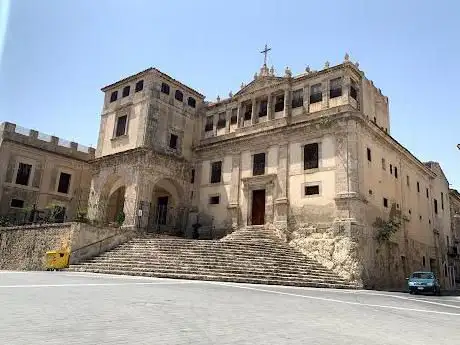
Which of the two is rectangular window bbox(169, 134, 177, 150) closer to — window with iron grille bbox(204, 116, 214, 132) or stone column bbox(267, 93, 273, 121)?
window with iron grille bbox(204, 116, 214, 132)

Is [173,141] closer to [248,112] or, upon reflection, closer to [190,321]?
[248,112]

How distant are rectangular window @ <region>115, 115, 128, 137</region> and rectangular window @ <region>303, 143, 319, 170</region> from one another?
14.1 metres

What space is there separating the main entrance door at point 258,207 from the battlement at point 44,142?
55.4 ft

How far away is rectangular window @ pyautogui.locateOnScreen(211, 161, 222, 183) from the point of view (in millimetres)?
27938

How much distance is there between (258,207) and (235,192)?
79.9 inches

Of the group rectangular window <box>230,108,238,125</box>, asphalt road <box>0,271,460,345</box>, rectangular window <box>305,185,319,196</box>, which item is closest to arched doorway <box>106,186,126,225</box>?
rectangular window <box>230,108,238,125</box>

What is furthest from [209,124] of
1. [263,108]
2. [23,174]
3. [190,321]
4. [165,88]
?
[190,321]

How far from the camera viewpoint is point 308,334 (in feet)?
18.7

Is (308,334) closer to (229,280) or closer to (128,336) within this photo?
(128,336)

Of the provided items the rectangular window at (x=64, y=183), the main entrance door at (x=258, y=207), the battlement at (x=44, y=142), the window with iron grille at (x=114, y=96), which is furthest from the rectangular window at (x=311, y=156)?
the rectangular window at (x=64, y=183)

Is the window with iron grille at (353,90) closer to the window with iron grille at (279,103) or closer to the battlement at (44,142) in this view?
the window with iron grille at (279,103)

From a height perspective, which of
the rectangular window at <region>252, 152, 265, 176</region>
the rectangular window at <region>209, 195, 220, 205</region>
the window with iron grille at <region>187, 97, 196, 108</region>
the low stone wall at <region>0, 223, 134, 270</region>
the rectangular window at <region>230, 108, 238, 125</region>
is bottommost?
the low stone wall at <region>0, 223, 134, 270</region>

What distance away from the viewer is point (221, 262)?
59.7 feet

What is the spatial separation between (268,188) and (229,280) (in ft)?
31.7
